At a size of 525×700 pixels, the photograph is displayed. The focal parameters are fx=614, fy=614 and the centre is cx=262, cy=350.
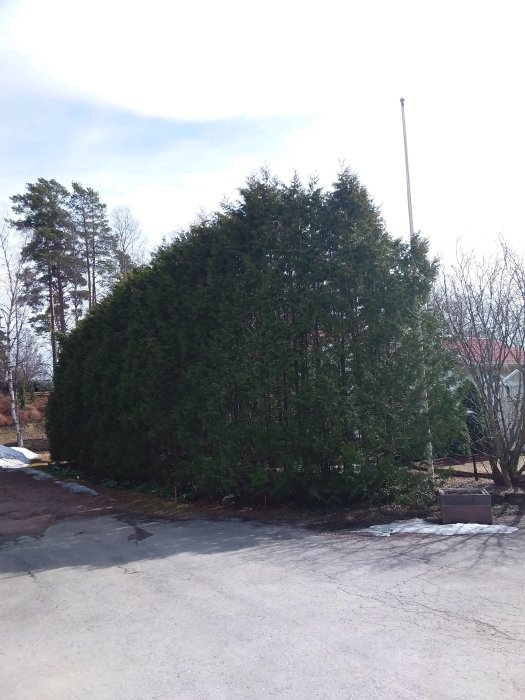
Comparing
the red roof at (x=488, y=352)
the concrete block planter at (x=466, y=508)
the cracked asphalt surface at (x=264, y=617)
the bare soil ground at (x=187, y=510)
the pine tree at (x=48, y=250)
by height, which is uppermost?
the pine tree at (x=48, y=250)

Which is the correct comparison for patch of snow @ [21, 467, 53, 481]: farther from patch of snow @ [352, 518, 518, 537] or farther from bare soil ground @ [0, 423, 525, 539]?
patch of snow @ [352, 518, 518, 537]

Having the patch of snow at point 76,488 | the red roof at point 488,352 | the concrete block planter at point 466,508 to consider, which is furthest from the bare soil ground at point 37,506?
the red roof at point 488,352

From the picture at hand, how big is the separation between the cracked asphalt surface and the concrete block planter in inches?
29.3

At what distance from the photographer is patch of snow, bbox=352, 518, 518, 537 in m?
8.09

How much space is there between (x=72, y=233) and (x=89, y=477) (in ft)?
72.4

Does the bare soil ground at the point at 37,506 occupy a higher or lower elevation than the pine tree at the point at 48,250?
lower

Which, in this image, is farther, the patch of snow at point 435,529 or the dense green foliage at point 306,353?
the dense green foliage at point 306,353

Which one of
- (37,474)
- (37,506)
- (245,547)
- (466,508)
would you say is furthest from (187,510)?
(37,474)

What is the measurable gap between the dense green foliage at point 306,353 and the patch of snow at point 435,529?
1.25m

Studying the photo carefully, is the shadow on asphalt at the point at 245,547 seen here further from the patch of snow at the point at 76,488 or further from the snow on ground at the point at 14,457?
the snow on ground at the point at 14,457

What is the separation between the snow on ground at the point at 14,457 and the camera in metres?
23.3

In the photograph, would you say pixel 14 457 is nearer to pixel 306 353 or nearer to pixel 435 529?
pixel 306 353

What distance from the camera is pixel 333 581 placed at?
20.5 feet

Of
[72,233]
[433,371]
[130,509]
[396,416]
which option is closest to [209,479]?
[130,509]
